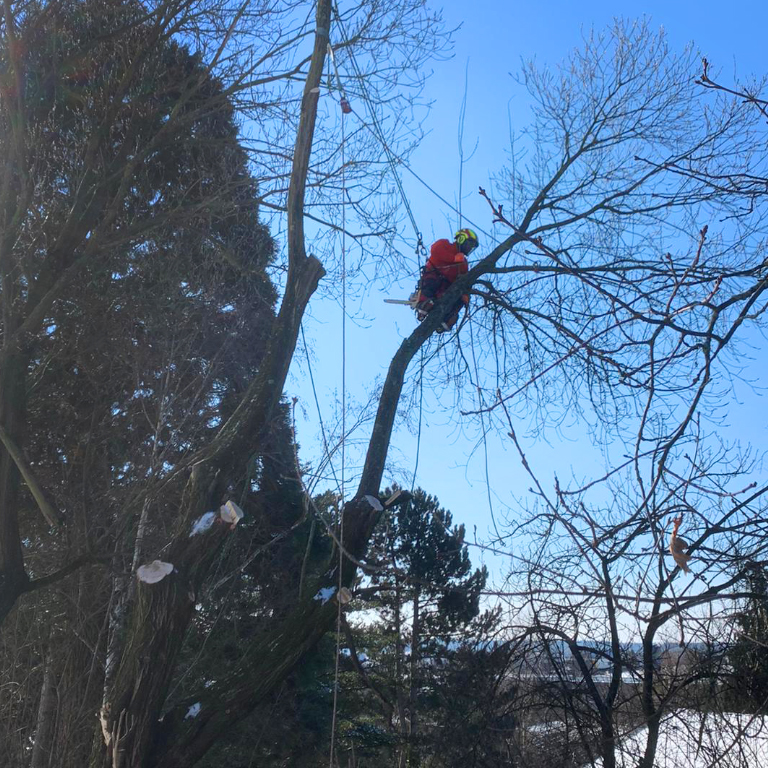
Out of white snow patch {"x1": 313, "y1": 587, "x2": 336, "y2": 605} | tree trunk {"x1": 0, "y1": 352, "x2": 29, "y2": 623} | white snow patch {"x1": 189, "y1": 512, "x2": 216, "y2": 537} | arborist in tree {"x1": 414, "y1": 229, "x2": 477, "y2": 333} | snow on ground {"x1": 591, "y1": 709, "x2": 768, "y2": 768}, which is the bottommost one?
snow on ground {"x1": 591, "y1": 709, "x2": 768, "y2": 768}

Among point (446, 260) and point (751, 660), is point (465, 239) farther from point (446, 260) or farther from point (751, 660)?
point (751, 660)

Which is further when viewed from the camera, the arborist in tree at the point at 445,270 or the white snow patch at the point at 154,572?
the arborist in tree at the point at 445,270

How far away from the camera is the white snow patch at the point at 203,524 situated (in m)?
4.22

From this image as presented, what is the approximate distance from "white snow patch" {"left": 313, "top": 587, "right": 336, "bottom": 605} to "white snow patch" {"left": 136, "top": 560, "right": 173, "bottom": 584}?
818mm

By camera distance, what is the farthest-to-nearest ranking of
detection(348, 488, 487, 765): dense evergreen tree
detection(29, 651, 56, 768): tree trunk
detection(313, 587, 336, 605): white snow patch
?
detection(348, 488, 487, 765): dense evergreen tree < detection(29, 651, 56, 768): tree trunk < detection(313, 587, 336, 605): white snow patch

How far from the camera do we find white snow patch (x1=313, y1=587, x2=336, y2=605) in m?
4.46

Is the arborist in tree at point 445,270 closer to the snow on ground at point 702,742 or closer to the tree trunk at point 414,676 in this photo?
the snow on ground at point 702,742

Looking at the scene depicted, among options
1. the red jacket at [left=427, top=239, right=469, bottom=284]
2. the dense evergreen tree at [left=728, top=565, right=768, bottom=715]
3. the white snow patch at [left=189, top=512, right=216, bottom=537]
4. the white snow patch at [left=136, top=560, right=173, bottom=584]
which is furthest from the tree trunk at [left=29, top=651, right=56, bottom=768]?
the dense evergreen tree at [left=728, top=565, right=768, bottom=715]

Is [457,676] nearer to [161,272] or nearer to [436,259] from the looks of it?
[436,259]

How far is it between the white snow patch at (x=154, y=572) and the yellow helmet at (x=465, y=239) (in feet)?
10.2

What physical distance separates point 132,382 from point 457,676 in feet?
19.7

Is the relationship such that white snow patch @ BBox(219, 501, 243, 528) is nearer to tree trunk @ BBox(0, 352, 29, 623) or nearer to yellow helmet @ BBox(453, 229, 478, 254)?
tree trunk @ BBox(0, 352, 29, 623)

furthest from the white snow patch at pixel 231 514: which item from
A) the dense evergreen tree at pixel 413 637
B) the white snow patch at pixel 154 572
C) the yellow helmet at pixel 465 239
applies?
the dense evergreen tree at pixel 413 637

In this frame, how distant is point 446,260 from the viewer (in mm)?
6137
